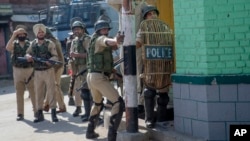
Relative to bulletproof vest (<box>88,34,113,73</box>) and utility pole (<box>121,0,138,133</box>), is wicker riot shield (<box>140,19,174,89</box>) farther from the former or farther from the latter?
bulletproof vest (<box>88,34,113,73</box>)

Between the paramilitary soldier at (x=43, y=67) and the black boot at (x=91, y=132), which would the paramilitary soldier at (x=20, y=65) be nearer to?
the paramilitary soldier at (x=43, y=67)

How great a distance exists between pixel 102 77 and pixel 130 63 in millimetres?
781

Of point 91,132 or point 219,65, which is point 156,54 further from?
point 91,132

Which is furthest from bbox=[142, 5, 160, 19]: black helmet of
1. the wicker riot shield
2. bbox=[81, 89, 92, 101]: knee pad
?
bbox=[81, 89, 92, 101]: knee pad

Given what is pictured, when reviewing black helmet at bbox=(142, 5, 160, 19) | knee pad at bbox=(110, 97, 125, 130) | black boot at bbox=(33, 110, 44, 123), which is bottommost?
black boot at bbox=(33, 110, 44, 123)

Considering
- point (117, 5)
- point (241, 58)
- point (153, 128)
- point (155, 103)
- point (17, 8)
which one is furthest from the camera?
point (17, 8)

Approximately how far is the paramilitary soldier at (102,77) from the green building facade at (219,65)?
126 centimetres

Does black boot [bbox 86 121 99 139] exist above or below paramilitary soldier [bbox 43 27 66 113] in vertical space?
below

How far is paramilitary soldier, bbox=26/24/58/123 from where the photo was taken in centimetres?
902

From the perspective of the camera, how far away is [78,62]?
9242 millimetres

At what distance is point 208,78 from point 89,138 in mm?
2464

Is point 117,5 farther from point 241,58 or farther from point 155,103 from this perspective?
point 241,58

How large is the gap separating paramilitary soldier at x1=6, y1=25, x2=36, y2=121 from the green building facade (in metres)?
4.84

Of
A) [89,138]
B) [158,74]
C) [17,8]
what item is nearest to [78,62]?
[89,138]
